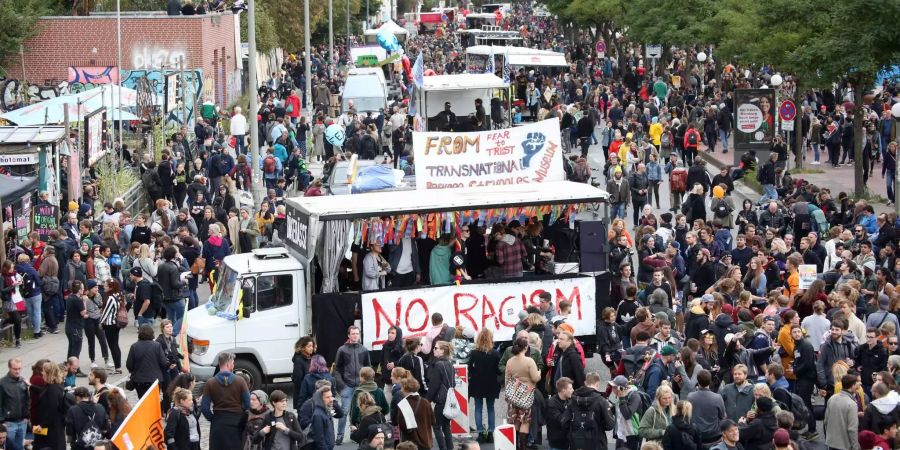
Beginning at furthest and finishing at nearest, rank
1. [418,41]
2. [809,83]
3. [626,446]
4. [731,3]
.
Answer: [418,41] < [731,3] < [809,83] < [626,446]

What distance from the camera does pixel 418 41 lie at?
10425 cm

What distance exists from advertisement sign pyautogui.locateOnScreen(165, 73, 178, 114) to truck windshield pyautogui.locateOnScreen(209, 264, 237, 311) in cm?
2191

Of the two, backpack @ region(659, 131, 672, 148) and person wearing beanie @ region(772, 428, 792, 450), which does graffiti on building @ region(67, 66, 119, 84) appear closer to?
backpack @ region(659, 131, 672, 148)

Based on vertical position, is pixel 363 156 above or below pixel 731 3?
below

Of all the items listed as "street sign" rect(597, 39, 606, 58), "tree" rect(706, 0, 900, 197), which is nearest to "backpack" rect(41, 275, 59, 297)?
"tree" rect(706, 0, 900, 197)

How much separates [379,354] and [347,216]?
1.81 meters

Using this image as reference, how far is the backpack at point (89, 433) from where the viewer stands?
14422 mm

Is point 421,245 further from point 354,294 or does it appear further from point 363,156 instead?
point 363,156

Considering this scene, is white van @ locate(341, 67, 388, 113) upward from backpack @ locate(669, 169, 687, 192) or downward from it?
upward

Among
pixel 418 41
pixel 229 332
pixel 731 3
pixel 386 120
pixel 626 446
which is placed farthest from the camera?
pixel 418 41

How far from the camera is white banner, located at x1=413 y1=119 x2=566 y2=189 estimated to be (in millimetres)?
21172

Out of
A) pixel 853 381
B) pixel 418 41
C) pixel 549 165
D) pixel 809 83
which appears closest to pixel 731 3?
pixel 809 83

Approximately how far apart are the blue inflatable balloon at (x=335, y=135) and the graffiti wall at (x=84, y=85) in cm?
662

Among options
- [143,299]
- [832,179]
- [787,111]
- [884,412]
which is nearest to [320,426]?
[884,412]
